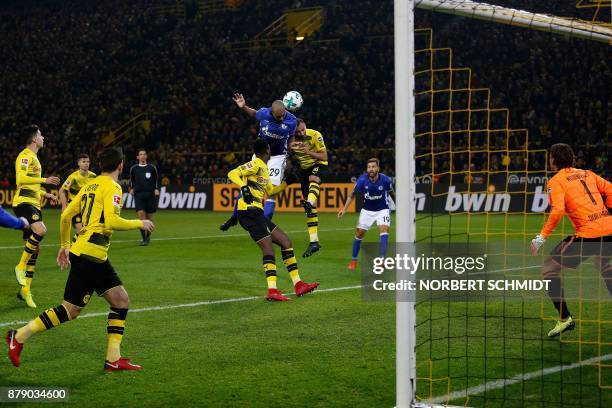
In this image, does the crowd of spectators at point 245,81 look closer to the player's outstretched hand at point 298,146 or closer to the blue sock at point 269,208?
the blue sock at point 269,208

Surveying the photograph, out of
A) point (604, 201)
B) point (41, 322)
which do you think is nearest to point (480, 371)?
point (604, 201)

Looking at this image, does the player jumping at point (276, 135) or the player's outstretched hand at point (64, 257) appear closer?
the player's outstretched hand at point (64, 257)

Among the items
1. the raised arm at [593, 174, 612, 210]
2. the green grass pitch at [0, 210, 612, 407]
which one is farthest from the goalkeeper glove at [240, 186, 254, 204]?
the raised arm at [593, 174, 612, 210]

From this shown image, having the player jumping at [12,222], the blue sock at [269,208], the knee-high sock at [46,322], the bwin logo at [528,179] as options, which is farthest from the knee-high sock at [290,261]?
the bwin logo at [528,179]

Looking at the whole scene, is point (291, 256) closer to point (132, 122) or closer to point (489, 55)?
point (489, 55)

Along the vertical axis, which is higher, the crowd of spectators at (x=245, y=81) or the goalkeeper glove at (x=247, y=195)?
the crowd of spectators at (x=245, y=81)

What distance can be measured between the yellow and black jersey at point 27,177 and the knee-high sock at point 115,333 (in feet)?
14.3

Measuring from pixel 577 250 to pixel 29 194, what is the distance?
23.6 ft

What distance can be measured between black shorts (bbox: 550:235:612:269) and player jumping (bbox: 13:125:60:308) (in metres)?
5.99

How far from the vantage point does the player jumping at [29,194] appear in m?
10.1

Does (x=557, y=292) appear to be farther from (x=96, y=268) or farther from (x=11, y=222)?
(x=11, y=222)

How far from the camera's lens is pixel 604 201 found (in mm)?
8102

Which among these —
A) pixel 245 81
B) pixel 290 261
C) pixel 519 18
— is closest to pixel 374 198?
pixel 290 261

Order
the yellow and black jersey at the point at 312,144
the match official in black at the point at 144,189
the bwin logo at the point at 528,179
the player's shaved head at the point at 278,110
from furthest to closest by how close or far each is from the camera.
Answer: the bwin logo at the point at 528,179
the match official in black at the point at 144,189
the yellow and black jersey at the point at 312,144
the player's shaved head at the point at 278,110
